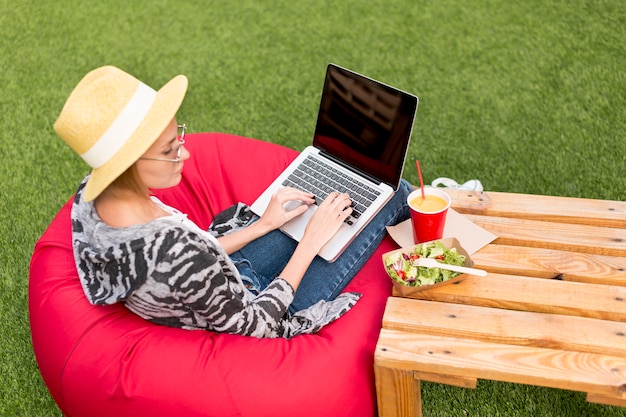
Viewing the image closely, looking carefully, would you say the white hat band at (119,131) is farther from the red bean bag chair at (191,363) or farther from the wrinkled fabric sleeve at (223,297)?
the red bean bag chair at (191,363)

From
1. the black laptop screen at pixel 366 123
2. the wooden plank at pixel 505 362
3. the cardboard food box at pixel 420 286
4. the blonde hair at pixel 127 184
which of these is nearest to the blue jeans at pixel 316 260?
the black laptop screen at pixel 366 123

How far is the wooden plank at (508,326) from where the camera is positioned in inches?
63.4

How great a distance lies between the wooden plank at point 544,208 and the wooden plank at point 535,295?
323 mm

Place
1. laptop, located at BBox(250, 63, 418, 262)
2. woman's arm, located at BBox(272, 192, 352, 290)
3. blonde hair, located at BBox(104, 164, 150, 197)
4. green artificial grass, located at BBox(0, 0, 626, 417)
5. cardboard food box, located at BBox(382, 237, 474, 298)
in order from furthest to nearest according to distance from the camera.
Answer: green artificial grass, located at BBox(0, 0, 626, 417) → laptop, located at BBox(250, 63, 418, 262) → woman's arm, located at BBox(272, 192, 352, 290) → cardboard food box, located at BBox(382, 237, 474, 298) → blonde hair, located at BBox(104, 164, 150, 197)

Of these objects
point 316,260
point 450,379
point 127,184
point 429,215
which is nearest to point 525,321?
point 450,379

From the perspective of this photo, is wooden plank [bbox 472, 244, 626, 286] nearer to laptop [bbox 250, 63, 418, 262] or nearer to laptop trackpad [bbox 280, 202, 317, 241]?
laptop [bbox 250, 63, 418, 262]

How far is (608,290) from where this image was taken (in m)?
1.76

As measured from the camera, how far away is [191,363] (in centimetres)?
174

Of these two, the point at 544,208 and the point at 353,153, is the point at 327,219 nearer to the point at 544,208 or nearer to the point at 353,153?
the point at 353,153

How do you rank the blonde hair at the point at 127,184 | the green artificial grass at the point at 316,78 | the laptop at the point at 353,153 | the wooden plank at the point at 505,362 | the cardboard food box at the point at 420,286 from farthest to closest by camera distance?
the green artificial grass at the point at 316,78 → the laptop at the point at 353,153 → the cardboard food box at the point at 420,286 → the blonde hair at the point at 127,184 → the wooden plank at the point at 505,362

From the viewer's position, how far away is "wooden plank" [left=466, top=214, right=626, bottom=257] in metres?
1.94

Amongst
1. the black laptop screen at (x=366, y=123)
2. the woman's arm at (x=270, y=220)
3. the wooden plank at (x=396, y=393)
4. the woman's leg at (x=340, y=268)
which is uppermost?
the black laptop screen at (x=366, y=123)

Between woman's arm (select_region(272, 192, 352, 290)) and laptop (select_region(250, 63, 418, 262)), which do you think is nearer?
woman's arm (select_region(272, 192, 352, 290))

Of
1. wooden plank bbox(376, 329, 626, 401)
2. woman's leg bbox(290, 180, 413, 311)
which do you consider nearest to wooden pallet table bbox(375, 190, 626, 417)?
wooden plank bbox(376, 329, 626, 401)
